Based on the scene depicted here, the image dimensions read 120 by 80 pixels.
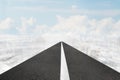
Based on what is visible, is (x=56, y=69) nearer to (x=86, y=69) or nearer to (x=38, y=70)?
(x=38, y=70)

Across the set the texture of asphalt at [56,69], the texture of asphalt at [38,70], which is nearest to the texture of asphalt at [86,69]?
the texture of asphalt at [56,69]

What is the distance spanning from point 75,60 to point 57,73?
1120 millimetres

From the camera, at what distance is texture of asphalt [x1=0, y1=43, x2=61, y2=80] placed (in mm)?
3854

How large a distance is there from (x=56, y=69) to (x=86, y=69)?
2.62 ft

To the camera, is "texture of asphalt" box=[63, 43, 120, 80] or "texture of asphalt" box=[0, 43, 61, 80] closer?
"texture of asphalt" box=[0, 43, 61, 80]

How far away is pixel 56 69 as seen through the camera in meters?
4.32

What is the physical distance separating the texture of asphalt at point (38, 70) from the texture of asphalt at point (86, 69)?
38cm

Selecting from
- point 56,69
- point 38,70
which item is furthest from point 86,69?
point 38,70

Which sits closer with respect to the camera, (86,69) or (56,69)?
(56,69)

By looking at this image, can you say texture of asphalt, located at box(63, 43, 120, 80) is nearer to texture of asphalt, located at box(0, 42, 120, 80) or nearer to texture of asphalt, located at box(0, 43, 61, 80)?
texture of asphalt, located at box(0, 42, 120, 80)

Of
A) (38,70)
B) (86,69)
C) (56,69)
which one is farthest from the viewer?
(86,69)

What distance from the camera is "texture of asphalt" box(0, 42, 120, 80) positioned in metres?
3.93

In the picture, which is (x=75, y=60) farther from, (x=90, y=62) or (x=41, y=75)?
(x=41, y=75)

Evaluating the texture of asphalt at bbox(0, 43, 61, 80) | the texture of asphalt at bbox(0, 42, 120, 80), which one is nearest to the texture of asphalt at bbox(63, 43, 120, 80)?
the texture of asphalt at bbox(0, 42, 120, 80)
